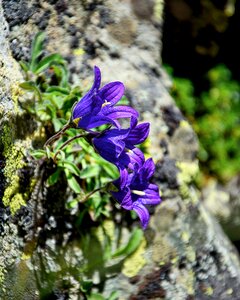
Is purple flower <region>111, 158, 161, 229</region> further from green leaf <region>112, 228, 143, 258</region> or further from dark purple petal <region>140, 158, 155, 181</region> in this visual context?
green leaf <region>112, 228, 143, 258</region>

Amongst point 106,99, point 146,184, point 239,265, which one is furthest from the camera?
point 239,265

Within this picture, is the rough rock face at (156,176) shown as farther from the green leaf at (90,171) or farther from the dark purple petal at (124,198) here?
the dark purple petal at (124,198)

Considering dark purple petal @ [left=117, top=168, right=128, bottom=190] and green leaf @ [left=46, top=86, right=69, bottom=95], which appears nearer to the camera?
dark purple petal @ [left=117, top=168, right=128, bottom=190]

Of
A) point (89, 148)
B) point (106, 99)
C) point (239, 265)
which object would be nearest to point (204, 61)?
point (239, 265)

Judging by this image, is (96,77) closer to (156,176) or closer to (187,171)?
(156,176)

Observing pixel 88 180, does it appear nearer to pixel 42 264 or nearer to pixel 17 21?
pixel 42 264

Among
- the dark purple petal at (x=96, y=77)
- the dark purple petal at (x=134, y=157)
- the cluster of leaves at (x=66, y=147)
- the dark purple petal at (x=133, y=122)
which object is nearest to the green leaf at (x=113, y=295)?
the cluster of leaves at (x=66, y=147)

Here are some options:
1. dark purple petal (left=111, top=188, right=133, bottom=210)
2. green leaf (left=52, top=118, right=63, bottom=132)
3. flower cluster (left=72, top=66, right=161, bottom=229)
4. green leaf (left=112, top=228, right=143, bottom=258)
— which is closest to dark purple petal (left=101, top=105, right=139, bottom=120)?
flower cluster (left=72, top=66, right=161, bottom=229)
